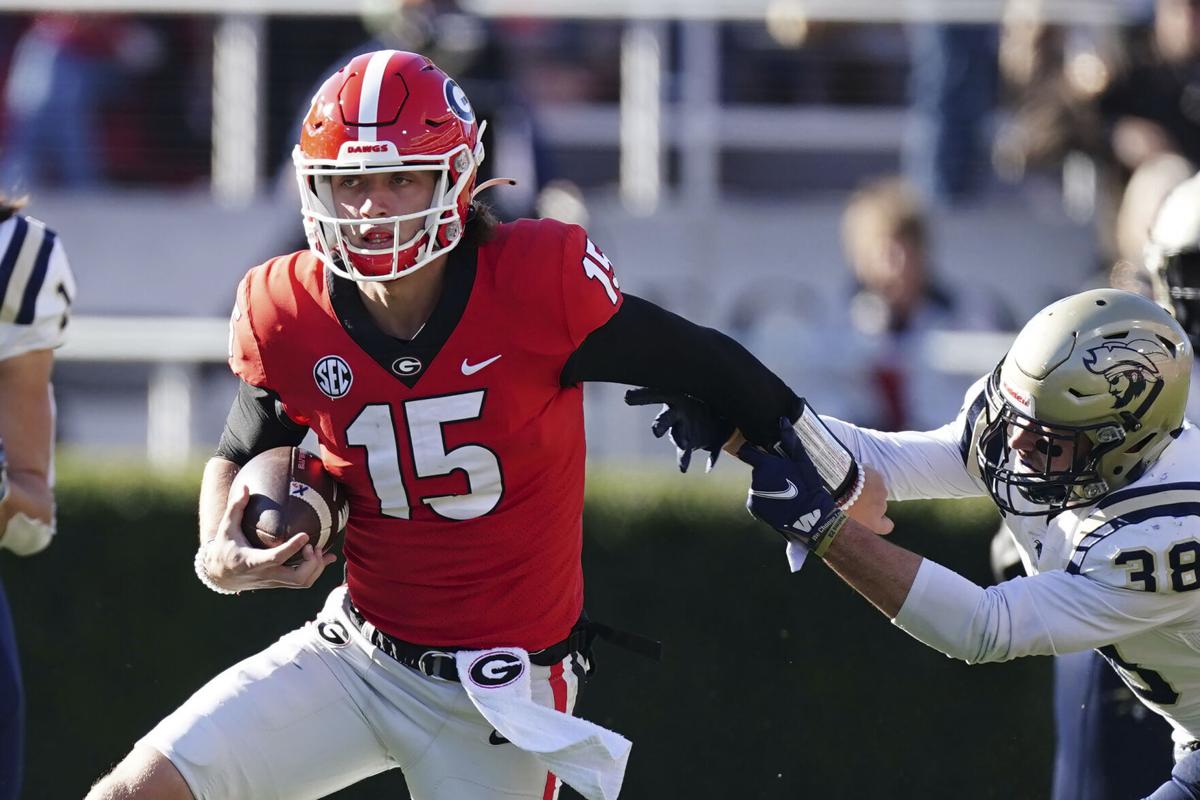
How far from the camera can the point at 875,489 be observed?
14.4 ft

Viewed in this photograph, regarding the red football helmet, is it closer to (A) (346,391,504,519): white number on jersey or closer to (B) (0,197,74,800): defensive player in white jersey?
(A) (346,391,504,519): white number on jersey

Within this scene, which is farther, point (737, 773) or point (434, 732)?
point (737, 773)

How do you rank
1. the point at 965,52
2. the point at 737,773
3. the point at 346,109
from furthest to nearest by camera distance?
the point at 965,52, the point at 737,773, the point at 346,109

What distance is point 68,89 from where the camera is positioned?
28.9 feet

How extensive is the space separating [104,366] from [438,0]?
230 cm

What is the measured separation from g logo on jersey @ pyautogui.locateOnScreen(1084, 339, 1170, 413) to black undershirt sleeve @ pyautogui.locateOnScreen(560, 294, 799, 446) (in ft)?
2.31

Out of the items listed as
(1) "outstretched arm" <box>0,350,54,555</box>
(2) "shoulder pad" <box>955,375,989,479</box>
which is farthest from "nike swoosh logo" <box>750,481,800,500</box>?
(1) "outstretched arm" <box>0,350,54,555</box>

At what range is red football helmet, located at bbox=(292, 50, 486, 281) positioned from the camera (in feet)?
12.8

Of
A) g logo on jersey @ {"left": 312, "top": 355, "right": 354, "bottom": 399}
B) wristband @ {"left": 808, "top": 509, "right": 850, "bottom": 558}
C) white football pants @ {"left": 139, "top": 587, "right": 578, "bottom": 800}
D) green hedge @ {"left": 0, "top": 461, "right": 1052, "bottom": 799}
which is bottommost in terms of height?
green hedge @ {"left": 0, "top": 461, "right": 1052, "bottom": 799}

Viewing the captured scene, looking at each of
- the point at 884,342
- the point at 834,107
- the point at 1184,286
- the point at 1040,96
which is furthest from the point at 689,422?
the point at 834,107

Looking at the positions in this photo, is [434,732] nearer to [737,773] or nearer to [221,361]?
[737,773]

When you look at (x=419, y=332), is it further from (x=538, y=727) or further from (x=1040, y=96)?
(x=1040, y=96)

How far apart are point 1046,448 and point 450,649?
1.33m

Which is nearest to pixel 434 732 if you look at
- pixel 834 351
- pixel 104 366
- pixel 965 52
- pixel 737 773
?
pixel 737 773
